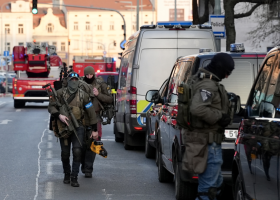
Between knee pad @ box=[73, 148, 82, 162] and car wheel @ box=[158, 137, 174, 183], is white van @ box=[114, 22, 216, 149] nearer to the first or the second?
car wheel @ box=[158, 137, 174, 183]

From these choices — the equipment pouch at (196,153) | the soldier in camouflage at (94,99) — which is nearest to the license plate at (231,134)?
the equipment pouch at (196,153)

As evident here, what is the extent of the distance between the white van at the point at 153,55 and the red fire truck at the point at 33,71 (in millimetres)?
18683

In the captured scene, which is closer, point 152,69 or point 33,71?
point 152,69

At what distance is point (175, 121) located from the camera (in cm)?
776

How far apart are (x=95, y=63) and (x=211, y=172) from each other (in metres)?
42.4

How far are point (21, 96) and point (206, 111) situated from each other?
2608cm

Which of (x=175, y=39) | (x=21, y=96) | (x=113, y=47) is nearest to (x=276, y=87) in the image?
(x=175, y=39)

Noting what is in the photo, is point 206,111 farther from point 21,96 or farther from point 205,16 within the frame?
point 21,96

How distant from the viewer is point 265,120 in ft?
16.9

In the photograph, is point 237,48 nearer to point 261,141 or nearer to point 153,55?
point 261,141

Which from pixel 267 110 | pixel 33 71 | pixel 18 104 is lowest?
pixel 18 104

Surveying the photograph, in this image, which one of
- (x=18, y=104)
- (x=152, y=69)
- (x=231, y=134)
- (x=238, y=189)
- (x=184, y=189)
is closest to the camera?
(x=238, y=189)

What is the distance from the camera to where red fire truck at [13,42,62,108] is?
102ft

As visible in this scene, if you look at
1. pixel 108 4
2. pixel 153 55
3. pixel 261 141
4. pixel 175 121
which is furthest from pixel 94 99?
pixel 108 4
